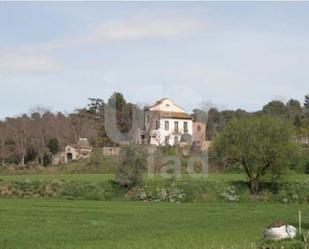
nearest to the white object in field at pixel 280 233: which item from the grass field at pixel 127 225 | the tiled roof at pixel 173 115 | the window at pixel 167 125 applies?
the grass field at pixel 127 225

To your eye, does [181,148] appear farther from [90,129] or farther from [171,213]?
[171,213]

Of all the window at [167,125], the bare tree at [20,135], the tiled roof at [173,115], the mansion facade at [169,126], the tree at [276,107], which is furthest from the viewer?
the tree at [276,107]

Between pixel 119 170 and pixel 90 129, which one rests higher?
pixel 90 129

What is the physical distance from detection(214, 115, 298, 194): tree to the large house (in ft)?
160

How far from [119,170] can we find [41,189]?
7455mm

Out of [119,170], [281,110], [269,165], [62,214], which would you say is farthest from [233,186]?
[281,110]

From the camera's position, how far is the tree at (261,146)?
2249 inches

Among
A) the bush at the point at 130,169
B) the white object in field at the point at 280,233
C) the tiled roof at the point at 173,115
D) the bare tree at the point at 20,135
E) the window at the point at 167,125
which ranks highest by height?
the tiled roof at the point at 173,115

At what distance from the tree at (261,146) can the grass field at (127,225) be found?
8249mm

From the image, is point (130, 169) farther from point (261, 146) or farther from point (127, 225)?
point (127, 225)

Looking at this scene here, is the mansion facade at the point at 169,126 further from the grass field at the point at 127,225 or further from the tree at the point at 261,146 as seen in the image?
the grass field at the point at 127,225

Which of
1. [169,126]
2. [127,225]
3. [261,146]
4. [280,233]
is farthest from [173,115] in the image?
[280,233]

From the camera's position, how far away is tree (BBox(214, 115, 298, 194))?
5712 centimetres

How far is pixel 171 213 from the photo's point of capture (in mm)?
41812
